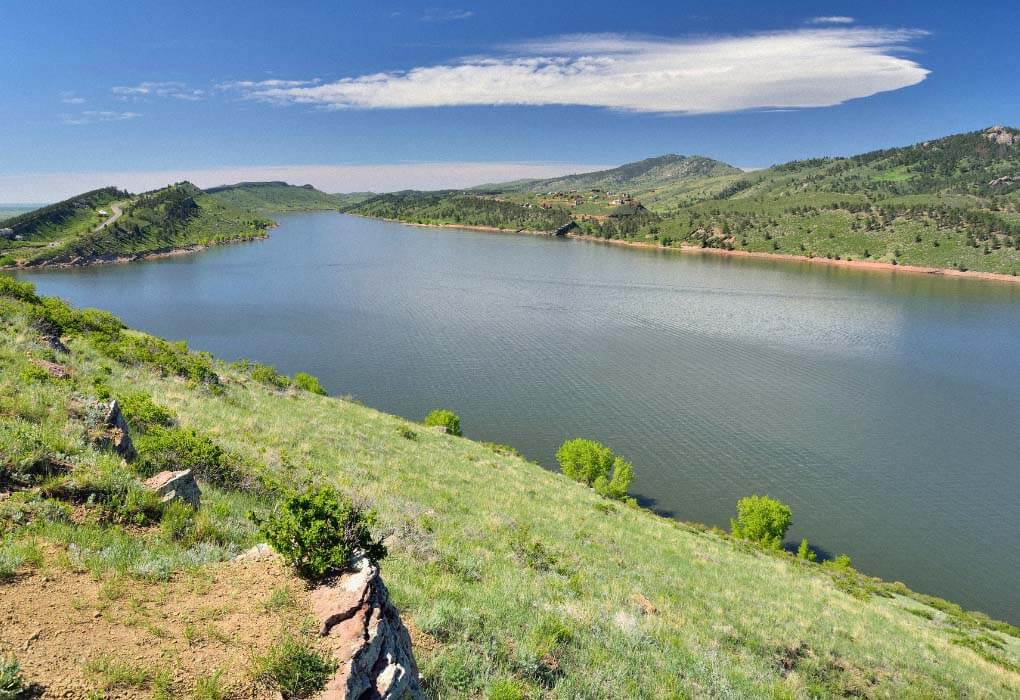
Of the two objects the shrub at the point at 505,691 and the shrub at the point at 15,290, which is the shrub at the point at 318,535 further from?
the shrub at the point at 15,290

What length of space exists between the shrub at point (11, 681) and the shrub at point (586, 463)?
34.5 m

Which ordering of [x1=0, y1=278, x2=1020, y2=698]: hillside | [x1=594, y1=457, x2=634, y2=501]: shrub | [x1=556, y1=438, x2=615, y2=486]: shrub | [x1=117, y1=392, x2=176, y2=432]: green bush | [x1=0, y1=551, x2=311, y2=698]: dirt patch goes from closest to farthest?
[x1=0, y1=551, x2=311, y2=698]: dirt patch
[x1=0, y1=278, x2=1020, y2=698]: hillside
[x1=117, y1=392, x2=176, y2=432]: green bush
[x1=594, y1=457, x2=634, y2=501]: shrub
[x1=556, y1=438, x2=615, y2=486]: shrub

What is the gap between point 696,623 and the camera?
1562 cm

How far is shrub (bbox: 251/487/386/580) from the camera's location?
28.5 ft

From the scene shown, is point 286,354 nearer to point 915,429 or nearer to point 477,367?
point 477,367

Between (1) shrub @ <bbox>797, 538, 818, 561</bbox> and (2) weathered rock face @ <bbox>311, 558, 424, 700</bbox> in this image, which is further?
(1) shrub @ <bbox>797, 538, 818, 561</bbox>

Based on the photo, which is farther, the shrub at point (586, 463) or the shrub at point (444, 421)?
the shrub at point (444, 421)

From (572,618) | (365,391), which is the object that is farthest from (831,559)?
(365,391)

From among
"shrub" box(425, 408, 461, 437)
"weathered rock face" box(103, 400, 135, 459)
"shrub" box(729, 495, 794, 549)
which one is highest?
"weathered rock face" box(103, 400, 135, 459)

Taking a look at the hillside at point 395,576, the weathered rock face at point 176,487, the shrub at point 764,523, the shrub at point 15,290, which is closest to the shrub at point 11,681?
the hillside at point 395,576

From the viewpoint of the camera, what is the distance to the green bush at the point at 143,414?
49.9 ft

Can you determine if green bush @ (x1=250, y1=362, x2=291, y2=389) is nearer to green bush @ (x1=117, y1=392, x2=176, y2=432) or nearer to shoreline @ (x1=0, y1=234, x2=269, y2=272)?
green bush @ (x1=117, y1=392, x2=176, y2=432)

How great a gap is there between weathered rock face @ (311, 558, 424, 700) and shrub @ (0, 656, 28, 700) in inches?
126

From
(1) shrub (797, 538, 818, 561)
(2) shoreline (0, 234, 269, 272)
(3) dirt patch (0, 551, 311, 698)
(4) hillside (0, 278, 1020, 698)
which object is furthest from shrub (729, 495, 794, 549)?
(2) shoreline (0, 234, 269, 272)
